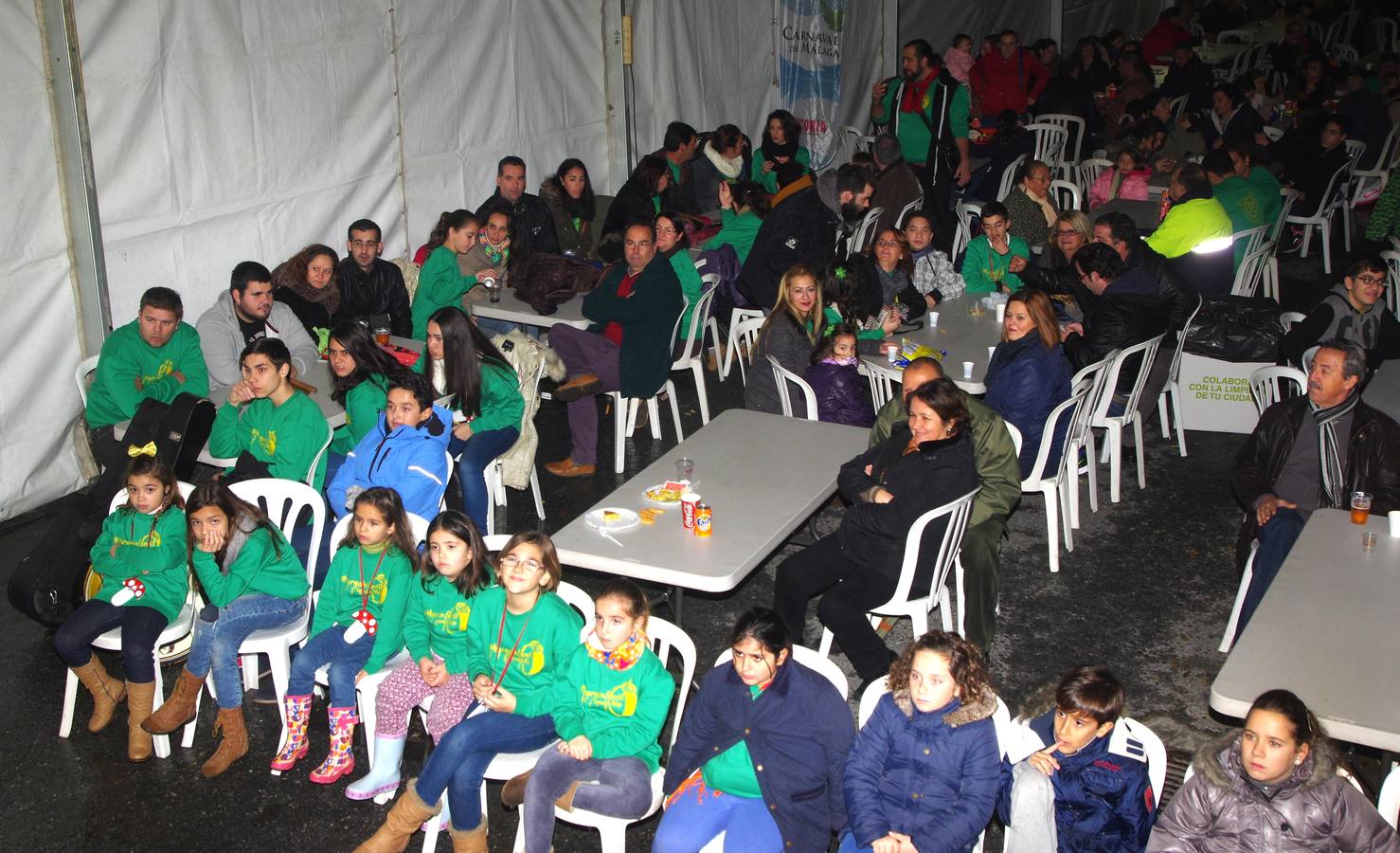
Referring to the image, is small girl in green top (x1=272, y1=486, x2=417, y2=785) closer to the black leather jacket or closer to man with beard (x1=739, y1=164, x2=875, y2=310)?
the black leather jacket

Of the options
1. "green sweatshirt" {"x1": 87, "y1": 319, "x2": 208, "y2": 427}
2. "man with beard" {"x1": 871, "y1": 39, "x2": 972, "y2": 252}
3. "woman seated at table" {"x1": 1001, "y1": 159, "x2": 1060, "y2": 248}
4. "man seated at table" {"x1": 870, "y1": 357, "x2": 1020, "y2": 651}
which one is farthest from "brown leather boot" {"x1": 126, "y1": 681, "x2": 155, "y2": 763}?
"man with beard" {"x1": 871, "y1": 39, "x2": 972, "y2": 252}

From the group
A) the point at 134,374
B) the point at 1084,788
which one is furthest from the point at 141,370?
the point at 1084,788

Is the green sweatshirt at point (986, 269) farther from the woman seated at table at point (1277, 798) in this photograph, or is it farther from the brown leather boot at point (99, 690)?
the brown leather boot at point (99, 690)

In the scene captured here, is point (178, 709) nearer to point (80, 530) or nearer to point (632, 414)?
point (80, 530)

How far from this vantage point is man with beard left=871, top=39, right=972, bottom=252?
11.1 metres

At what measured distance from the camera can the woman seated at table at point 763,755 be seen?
3615 mm

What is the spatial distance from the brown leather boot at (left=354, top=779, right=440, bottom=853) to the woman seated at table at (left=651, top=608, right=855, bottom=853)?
28.9 inches

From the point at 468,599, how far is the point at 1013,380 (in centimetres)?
270

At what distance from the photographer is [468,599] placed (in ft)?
13.9

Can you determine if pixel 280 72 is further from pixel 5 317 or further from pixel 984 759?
pixel 984 759

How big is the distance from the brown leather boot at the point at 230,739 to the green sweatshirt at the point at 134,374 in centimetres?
179

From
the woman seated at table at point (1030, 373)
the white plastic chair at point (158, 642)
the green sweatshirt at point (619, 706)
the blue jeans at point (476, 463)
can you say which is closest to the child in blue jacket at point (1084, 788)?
the green sweatshirt at point (619, 706)

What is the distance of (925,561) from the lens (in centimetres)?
470

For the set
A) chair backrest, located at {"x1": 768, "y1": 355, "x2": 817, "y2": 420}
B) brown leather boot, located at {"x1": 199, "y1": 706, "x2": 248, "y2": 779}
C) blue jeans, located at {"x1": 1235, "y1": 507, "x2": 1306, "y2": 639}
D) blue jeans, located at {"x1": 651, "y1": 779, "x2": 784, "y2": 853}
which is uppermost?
chair backrest, located at {"x1": 768, "y1": 355, "x2": 817, "y2": 420}
